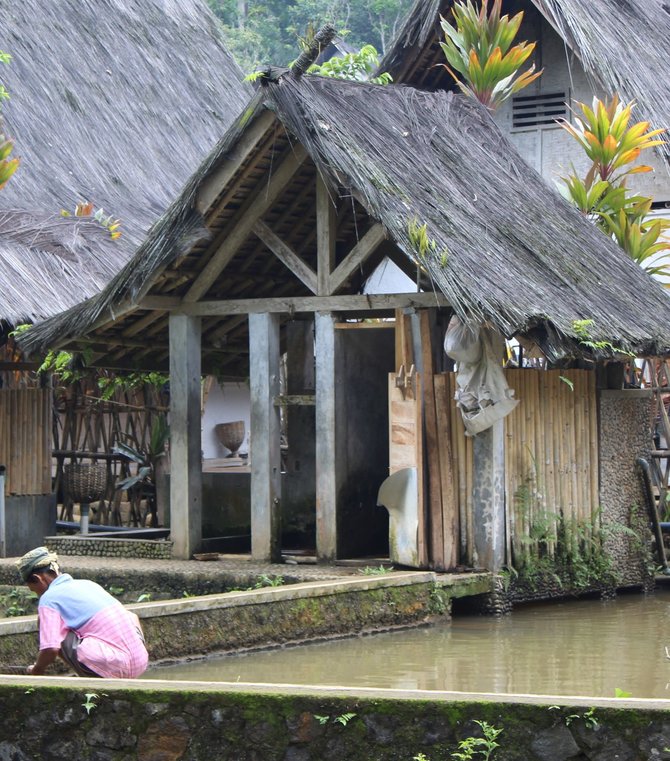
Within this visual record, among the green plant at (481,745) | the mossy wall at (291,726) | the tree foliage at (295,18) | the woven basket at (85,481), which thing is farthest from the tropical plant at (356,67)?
the tree foliage at (295,18)

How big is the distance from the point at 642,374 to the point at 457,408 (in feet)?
18.9

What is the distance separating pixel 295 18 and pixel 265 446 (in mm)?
33409

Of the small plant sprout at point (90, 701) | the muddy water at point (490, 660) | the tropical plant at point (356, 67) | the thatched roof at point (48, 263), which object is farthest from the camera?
the tropical plant at point (356, 67)

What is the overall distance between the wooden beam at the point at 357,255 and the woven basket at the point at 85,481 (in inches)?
206

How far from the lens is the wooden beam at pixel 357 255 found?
11.9m

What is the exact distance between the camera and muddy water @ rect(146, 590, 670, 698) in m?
8.98

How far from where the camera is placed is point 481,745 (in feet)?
19.2

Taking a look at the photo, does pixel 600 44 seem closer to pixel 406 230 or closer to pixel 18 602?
pixel 406 230

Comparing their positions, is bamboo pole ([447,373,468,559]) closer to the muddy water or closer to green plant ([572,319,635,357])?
the muddy water

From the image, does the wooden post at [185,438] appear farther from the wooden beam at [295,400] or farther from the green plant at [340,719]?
the green plant at [340,719]

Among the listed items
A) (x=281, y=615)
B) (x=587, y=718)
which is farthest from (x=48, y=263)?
(x=587, y=718)

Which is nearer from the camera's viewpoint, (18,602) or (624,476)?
(18,602)

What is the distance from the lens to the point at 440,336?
12539mm

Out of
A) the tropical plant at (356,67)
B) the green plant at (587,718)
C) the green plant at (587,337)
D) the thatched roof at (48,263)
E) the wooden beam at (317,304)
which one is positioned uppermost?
the tropical plant at (356,67)
